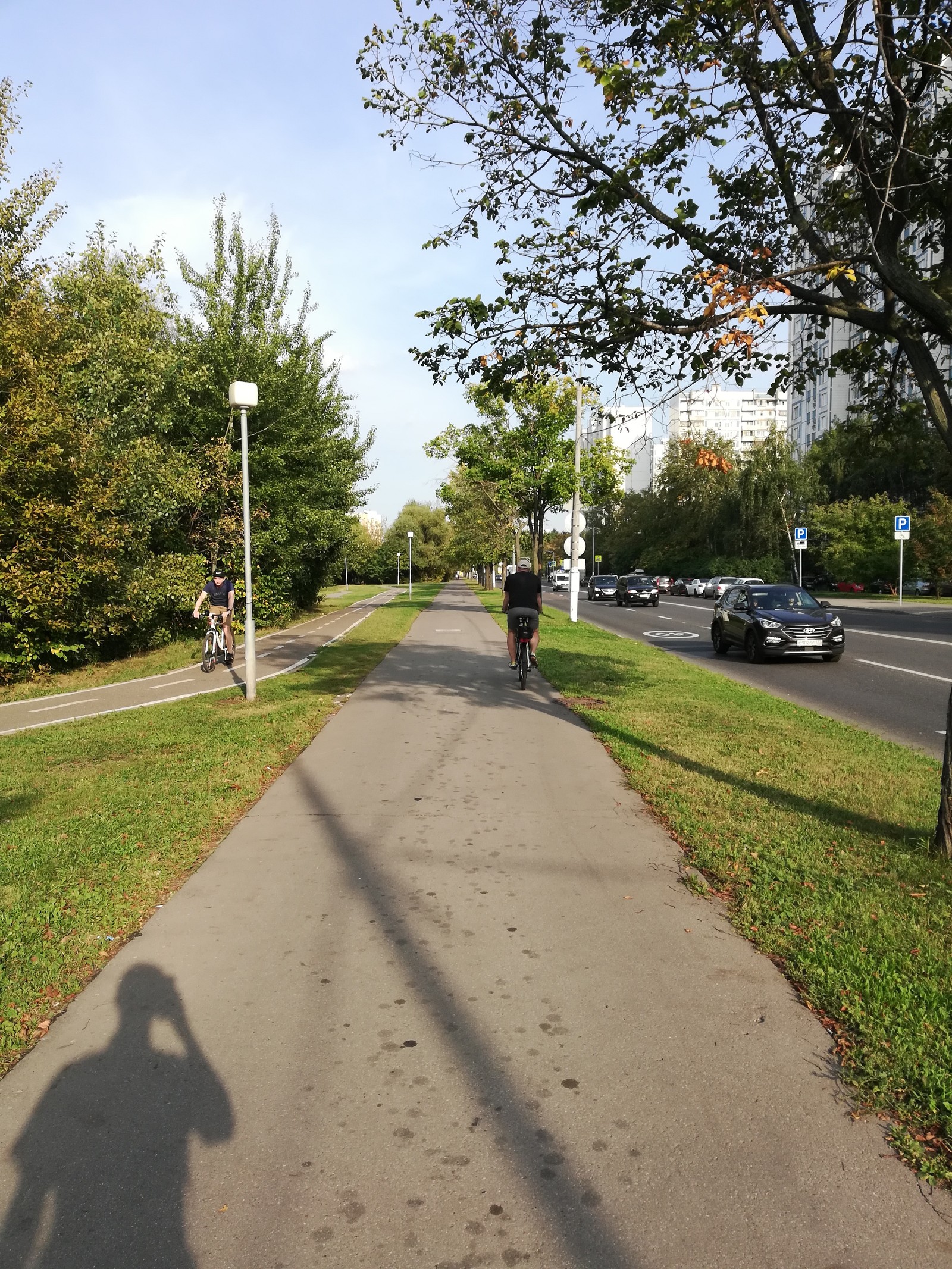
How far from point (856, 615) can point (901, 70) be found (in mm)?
28137

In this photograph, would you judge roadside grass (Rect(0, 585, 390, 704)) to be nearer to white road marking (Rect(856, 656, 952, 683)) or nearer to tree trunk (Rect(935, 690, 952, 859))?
tree trunk (Rect(935, 690, 952, 859))

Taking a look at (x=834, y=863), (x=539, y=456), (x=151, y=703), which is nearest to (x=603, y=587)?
(x=539, y=456)

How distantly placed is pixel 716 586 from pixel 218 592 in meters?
47.4

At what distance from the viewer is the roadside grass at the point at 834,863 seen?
3094mm

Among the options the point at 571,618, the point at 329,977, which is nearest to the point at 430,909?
the point at 329,977

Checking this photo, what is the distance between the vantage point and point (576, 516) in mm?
28312

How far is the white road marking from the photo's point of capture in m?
14.2

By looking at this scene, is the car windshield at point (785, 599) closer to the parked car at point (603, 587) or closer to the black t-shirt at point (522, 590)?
the black t-shirt at point (522, 590)

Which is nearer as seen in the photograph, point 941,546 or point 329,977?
point 329,977

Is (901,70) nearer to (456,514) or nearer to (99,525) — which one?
(99,525)

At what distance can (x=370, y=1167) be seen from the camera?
262 centimetres

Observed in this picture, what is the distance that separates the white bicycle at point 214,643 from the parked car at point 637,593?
29145 mm

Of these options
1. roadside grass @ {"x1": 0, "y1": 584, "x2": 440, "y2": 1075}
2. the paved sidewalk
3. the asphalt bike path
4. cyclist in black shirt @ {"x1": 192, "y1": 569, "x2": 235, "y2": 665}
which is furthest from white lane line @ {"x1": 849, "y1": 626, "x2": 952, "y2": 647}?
the paved sidewalk

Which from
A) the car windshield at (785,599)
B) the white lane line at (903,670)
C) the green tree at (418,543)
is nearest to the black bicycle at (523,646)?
the white lane line at (903,670)
